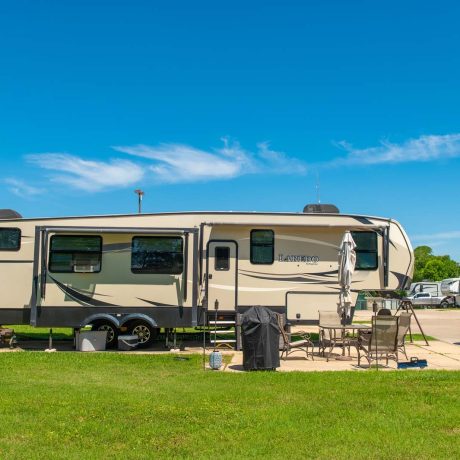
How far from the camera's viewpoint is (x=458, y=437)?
5.22 meters

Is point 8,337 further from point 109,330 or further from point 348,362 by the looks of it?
point 348,362

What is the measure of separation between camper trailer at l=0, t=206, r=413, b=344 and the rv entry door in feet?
0.07

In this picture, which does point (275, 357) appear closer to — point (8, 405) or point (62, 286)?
point (8, 405)

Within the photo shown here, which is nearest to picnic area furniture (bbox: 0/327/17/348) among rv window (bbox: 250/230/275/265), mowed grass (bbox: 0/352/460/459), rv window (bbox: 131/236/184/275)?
rv window (bbox: 131/236/184/275)

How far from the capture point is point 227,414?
6.01 m

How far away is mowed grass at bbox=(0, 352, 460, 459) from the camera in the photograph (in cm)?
491

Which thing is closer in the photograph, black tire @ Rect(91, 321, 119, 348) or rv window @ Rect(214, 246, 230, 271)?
black tire @ Rect(91, 321, 119, 348)

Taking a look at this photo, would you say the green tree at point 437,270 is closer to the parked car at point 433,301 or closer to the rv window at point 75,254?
the parked car at point 433,301

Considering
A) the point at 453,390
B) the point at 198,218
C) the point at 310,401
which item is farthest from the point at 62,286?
the point at 453,390

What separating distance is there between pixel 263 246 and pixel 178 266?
2012 millimetres

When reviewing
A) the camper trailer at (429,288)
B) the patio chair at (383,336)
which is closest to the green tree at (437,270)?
the camper trailer at (429,288)

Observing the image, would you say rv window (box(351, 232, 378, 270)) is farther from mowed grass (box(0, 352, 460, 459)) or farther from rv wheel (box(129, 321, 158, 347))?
rv wheel (box(129, 321, 158, 347))

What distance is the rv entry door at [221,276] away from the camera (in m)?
12.7

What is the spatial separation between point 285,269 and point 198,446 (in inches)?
318
